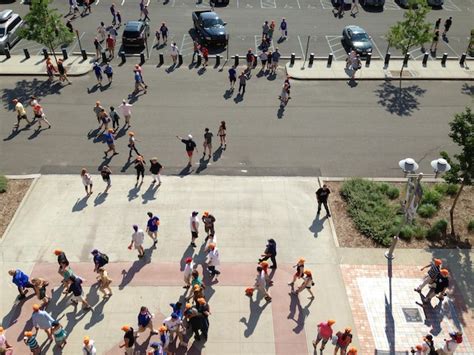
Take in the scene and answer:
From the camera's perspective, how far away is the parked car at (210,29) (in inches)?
1192

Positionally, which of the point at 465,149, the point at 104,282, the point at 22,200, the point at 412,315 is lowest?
the point at 412,315

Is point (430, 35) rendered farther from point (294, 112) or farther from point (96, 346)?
point (96, 346)

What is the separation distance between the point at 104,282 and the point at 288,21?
26860 mm

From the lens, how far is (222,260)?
51.1 feet

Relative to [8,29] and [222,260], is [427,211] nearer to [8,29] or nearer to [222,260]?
[222,260]

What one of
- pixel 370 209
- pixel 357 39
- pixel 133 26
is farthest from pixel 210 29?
pixel 370 209

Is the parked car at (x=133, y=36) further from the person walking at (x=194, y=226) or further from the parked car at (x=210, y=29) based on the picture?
the person walking at (x=194, y=226)

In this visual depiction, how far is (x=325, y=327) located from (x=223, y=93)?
1624 centimetres

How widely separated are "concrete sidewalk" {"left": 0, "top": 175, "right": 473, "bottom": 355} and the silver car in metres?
15.1

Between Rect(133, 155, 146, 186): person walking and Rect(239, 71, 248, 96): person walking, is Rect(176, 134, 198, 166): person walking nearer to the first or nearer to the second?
Rect(133, 155, 146, 186): person walking

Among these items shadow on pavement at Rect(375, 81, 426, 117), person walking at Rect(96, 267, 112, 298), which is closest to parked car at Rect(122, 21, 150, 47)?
shadow on pavement at Rect(375, 81, 426, 117)

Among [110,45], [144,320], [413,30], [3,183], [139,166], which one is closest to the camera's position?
[144,320]

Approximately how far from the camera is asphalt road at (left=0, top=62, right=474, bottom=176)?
20.3 metres

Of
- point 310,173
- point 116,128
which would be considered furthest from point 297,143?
point 116,128
